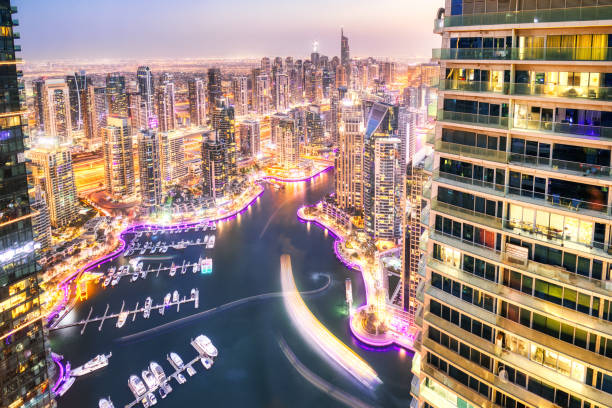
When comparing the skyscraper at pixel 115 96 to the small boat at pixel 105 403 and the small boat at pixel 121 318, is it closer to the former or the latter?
the small boat at pixel 121 318

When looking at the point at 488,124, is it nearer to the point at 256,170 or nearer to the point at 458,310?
the point at 458,310

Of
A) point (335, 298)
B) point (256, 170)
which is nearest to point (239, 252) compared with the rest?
point (335, 298)

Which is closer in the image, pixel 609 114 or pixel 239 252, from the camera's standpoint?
pixel 609 114

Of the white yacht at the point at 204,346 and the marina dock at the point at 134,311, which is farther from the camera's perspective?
the marina dock at the point at 134,311

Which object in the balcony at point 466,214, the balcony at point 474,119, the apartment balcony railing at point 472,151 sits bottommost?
the balcony at point 466,214

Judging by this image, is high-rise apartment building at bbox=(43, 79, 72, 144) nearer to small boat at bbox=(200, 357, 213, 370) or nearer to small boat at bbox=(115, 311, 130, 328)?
small boat at bbox=(115, 311, 130, 328)

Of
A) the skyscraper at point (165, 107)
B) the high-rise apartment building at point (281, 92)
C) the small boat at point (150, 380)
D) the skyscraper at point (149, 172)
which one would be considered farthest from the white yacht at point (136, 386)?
the high-rise apartment building at point (281, 92)

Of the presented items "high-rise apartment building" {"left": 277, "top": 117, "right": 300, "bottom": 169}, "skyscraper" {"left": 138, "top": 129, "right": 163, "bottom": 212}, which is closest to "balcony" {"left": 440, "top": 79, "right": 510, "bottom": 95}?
"skyscraper" {"left": 138, "top": 129, "right": 163, "bottom": 212}
